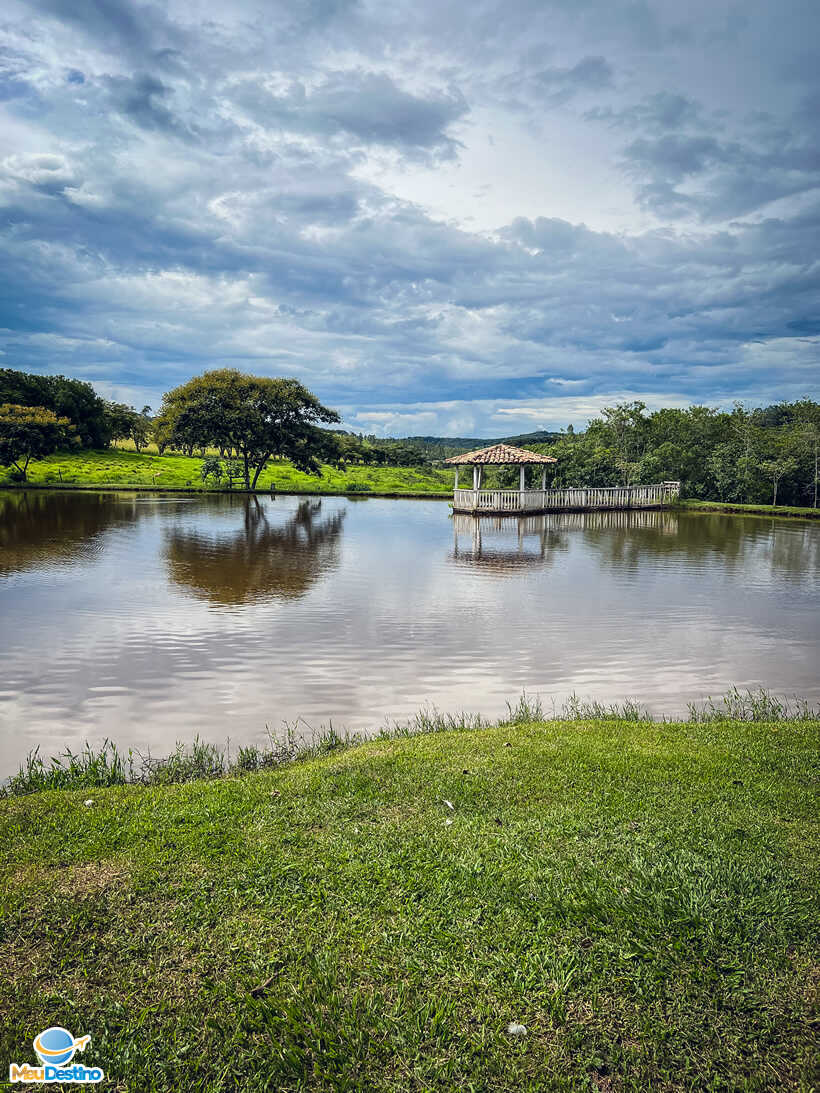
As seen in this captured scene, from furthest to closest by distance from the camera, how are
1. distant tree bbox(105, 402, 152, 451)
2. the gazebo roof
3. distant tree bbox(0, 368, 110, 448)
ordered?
distant tree bbox(105, 402, 152, 451), distant tree bbox(0, 368, 110, 448), the gazebo roof

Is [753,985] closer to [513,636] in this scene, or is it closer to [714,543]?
[513,636]

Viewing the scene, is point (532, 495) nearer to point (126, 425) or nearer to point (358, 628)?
point (358, 628)

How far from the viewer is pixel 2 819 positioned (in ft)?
11.5

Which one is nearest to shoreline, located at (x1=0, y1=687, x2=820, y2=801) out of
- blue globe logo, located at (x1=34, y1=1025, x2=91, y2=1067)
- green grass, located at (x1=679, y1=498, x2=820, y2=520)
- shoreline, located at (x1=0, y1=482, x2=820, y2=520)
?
blue globe logo, located at (x1=34, y1=1025, x2=91, y2=1067)

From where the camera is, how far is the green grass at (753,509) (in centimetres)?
2706

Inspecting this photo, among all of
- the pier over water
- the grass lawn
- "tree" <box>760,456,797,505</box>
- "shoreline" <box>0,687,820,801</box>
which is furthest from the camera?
"tree" <box>760,456,797,505</box>

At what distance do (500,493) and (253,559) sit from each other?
14.7 meters

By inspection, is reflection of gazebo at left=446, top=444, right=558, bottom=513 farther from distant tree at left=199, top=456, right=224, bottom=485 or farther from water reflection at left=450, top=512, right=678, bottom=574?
distant tree at left=199, top=456, right=224, bottom=485

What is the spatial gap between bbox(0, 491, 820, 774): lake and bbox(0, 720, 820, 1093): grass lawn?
2011 mm

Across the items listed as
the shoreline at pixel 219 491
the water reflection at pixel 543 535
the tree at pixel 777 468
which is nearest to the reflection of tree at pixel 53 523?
the shoreline at pixel 219 491

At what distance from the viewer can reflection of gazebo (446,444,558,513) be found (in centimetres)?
2650

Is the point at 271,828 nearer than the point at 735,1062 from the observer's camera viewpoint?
No

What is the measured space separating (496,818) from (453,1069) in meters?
1.53

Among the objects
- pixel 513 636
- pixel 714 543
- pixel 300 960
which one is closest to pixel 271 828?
pixel 300 960
